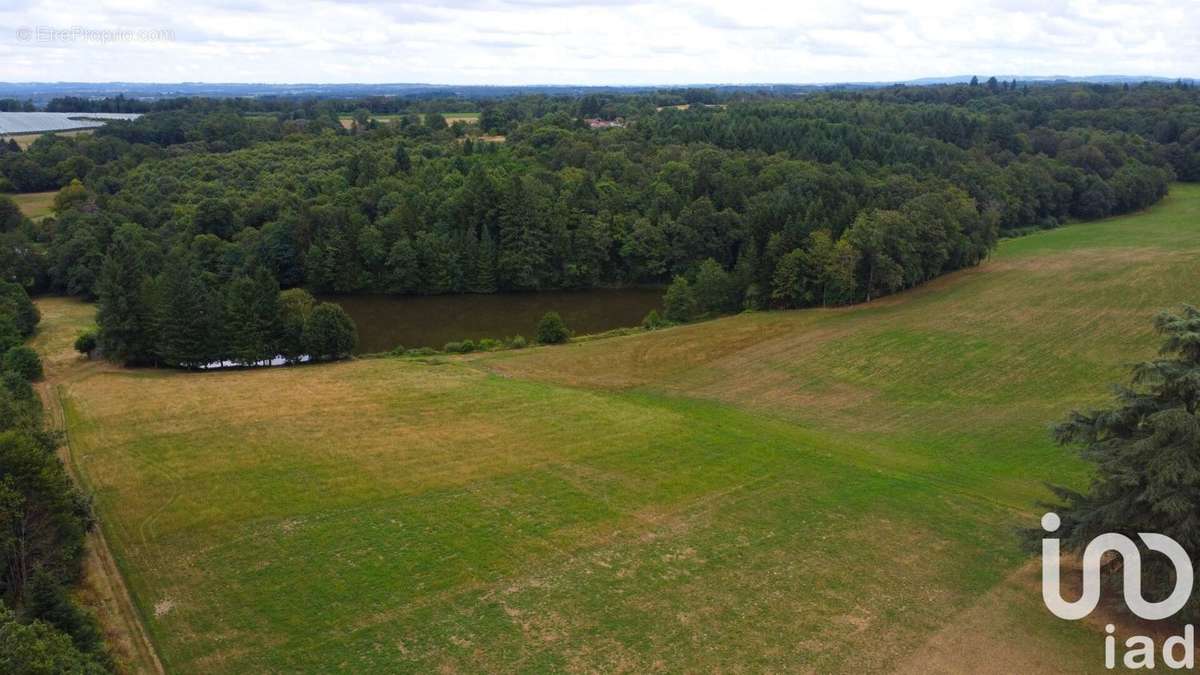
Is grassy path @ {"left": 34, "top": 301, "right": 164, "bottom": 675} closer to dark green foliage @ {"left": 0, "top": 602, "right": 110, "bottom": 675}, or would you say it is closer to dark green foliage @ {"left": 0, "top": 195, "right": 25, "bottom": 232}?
dark green foliage @ {"left": 0, "top": 602, "right": 110, "bottom": 675}

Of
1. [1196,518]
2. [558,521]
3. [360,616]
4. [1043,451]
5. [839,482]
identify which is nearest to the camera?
[1196,518]

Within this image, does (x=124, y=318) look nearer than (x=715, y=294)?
Yes

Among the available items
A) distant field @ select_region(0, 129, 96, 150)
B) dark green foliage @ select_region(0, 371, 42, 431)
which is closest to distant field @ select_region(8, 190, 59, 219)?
distant field @ select_region(0, 129, 96, 150)

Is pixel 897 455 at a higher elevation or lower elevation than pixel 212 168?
lower

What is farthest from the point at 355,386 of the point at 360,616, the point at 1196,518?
the point at 1196,518

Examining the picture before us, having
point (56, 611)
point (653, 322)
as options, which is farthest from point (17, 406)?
point (653, 322)

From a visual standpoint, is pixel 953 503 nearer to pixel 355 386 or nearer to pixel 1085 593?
pixel 1085 593

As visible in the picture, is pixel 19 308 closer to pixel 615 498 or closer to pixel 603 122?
pixel 615 498
